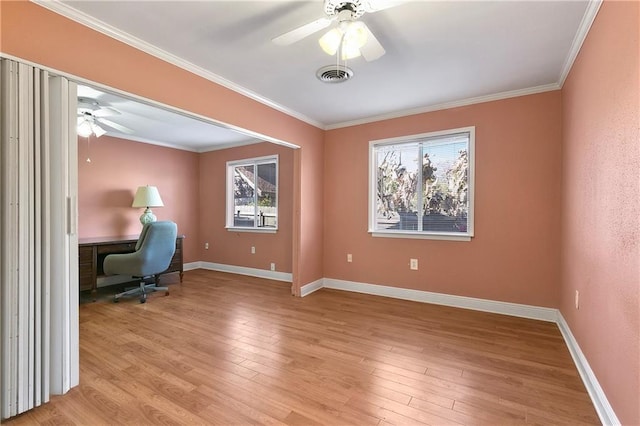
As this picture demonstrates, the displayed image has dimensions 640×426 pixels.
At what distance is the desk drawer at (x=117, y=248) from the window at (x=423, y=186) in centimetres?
339

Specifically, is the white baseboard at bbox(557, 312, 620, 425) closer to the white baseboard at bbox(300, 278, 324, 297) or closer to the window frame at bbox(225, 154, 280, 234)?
the white baseboard at bbox(300, 278, 324, 297)

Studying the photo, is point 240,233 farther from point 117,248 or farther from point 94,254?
A: point 94,254

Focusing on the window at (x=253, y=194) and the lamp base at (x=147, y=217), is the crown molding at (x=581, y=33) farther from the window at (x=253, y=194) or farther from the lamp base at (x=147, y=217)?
the lamp base at (x=147, y=217)

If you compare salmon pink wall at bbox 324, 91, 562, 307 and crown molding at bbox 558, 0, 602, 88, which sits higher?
crown molding at bbox 558, 0, 602, 88

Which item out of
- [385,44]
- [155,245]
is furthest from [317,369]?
[155,245]

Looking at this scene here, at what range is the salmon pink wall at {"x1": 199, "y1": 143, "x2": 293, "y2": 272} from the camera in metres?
4.79

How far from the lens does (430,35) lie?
2.12 m

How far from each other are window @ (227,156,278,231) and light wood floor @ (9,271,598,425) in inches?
79.7

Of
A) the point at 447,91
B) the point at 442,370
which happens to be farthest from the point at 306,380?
the point at 447,91

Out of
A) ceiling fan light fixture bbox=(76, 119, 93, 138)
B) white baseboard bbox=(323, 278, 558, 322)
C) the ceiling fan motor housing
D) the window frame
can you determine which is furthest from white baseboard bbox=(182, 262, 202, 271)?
the ceiling fan motor housing

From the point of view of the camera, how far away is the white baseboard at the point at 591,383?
5.00 feet

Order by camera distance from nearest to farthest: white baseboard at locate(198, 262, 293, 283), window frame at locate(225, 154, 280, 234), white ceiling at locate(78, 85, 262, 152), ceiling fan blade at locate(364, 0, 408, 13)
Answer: ceiling fan blade at locate(364, 0, 408, 13), white ceiling at locate(78, 85, 262, 152), white baseboard at locate(198, 262, 293, 283), window frame at locate(225, 154, 280, 234)

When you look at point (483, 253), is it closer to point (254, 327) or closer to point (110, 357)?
point (254, 327)

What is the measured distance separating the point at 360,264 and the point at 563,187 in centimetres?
240
